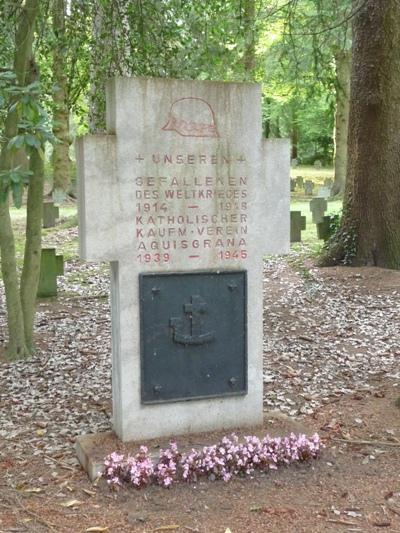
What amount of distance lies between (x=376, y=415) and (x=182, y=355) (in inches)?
70.9

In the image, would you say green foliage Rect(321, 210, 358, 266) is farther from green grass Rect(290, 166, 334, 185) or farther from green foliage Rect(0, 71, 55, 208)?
green grass Rect(290, 166, 334, 185)

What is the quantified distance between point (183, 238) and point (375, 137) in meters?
6.81

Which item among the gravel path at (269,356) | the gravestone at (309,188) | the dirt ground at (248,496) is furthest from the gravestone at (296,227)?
the gravestone at (309,188)

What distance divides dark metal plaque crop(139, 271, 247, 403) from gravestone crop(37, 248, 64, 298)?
477 cm

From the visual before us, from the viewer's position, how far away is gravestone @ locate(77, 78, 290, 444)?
13.8ft

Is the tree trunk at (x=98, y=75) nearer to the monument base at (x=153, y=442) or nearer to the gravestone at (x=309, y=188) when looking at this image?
the monument base at (x=153, y=442)

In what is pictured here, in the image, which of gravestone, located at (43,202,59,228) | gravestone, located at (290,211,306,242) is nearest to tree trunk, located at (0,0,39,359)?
gravestone, located at (290,211,306,242)

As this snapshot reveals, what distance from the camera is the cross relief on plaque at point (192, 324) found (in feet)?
14.7

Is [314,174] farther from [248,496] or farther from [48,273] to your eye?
[248,496]

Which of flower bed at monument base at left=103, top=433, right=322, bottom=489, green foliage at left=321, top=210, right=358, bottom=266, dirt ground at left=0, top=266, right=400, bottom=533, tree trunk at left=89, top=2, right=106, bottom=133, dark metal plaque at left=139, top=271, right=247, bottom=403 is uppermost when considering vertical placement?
tree trunk at left=89, top=2, right=106, bottom=133

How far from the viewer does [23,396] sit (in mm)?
5793

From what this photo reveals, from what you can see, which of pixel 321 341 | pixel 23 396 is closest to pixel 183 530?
pixel 23 396

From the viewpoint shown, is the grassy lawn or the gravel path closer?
the gravel path

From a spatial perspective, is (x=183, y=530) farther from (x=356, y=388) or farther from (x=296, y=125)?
(x=296, y=125)
